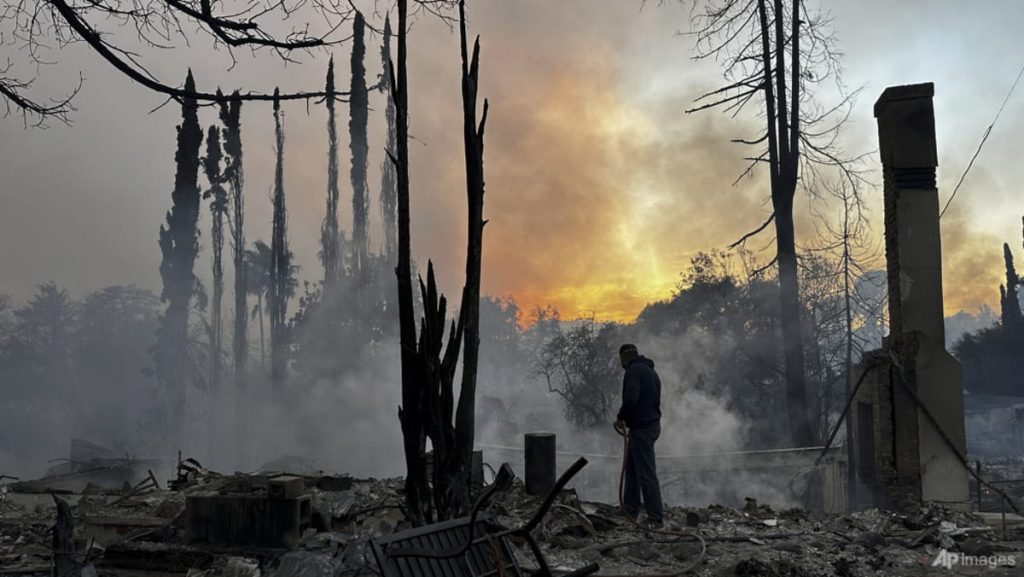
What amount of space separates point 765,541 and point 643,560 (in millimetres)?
1461

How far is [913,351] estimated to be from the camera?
933 centimetres

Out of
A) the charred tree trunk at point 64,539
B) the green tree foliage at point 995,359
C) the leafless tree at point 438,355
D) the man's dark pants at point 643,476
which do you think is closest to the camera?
the leafless tree at point 438,355

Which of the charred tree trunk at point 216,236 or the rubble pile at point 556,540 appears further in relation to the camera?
the charred tree trunk at point 216,236

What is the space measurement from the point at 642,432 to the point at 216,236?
39448 mm

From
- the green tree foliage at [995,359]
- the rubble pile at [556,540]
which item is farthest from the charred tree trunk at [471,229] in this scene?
the green tree foliage at [995,359]

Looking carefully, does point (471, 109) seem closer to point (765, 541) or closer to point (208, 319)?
point (765, 541)

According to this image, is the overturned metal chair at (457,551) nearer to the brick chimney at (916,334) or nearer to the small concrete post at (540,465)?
the small concrete post at (540,465)

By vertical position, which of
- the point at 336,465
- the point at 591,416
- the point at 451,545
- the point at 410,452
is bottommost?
the point at 336,465

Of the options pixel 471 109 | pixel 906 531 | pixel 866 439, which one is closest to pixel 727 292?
pixel 866 439

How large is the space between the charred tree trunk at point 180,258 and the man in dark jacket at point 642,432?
3321 centimetres

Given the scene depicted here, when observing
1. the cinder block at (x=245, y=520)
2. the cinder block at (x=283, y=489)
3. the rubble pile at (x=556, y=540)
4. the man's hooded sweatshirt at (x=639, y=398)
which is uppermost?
the man's hooded sweatshirt at (x=639, y=398)

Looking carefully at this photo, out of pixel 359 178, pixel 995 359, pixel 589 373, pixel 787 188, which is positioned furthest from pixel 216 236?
pixel 995 359

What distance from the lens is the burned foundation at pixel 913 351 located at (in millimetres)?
9203

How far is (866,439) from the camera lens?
1064 cm
